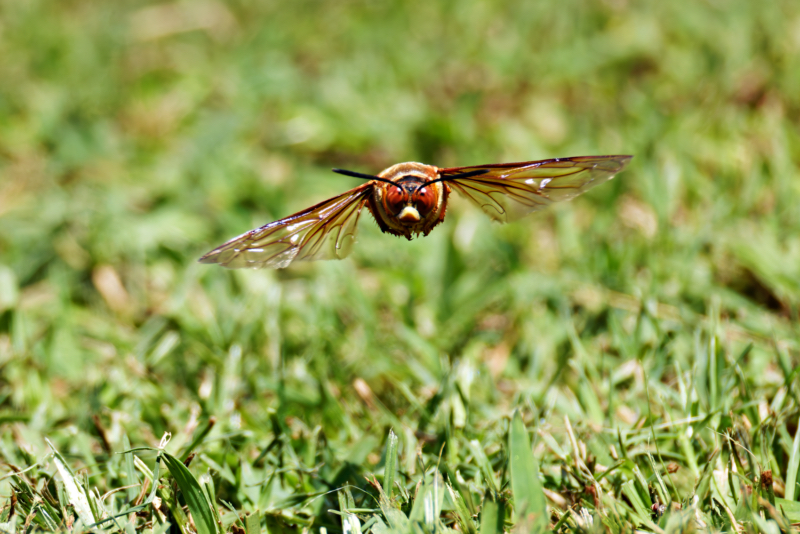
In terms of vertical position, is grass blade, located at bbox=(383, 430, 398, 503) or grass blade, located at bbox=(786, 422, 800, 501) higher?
grass blade, located at bbox=(383, 430, 398, 503)

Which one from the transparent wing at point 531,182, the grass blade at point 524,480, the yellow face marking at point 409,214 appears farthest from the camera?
the grass blade at point 524,480

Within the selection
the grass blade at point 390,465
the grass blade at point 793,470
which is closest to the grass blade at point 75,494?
the grass blade at point 390,465

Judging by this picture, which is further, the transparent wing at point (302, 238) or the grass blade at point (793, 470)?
the grass blade at point (793, 470)

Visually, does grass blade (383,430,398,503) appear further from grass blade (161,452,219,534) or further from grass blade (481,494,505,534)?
grass blade (161,452,219,534)

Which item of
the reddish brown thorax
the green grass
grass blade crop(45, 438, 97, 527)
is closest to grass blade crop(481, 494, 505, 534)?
the green grass

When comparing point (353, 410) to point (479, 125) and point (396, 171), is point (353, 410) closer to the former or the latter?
point (396, 171)

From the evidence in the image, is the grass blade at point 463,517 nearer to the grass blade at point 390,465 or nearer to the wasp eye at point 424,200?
the grass blade at point 390,465

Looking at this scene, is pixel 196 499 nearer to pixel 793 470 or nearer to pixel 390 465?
pixel 390 465

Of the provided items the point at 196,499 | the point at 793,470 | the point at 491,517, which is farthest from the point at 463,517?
the point at 793,470
